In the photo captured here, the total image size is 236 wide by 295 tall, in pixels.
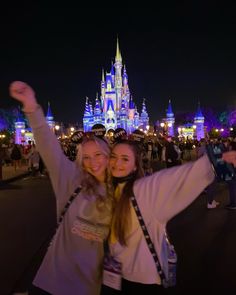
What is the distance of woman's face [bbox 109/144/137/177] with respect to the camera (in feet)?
10.00

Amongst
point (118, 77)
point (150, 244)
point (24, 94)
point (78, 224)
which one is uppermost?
point (118, 77)

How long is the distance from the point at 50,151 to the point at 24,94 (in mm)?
439

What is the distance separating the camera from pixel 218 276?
567 cm

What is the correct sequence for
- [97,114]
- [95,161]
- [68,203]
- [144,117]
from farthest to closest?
[144,117] < [97,114] < [95,161] < [68,203]

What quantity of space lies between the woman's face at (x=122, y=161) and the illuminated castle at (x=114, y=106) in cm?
12602

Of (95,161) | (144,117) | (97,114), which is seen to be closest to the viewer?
(95,161)

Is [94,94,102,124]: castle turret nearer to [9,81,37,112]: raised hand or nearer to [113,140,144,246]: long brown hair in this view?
[9,81,37,112]: raised hand

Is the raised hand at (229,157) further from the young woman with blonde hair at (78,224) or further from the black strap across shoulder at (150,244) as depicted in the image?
the young woman with blonde hair at (78,224)

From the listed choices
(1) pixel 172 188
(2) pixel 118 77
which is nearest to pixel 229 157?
(1) pixel 172 188

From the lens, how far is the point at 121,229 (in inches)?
112

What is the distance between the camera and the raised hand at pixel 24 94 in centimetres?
311

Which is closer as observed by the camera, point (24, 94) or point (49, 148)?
point (24, 94)

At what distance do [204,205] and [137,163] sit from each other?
9.69 meters

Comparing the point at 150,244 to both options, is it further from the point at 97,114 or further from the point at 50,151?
the point at 97,114
